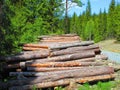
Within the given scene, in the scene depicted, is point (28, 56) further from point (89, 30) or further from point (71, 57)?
point (89, 30)

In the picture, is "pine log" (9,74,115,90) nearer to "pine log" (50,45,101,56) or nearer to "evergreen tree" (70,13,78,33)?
"pine log" (50,45,101,56)

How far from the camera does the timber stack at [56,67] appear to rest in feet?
43.8

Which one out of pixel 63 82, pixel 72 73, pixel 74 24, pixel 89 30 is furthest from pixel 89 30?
pixel 63 82

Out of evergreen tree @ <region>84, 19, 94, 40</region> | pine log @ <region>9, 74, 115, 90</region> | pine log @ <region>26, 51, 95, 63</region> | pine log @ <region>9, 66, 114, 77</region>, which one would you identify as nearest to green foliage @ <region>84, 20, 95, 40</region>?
evergreen tree @ <region>84, 19, 94, 40</region>

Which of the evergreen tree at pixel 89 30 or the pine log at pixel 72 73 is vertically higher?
the pine log at pixel 72 73

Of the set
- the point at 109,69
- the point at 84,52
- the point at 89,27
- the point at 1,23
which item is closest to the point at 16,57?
the point at 1,23

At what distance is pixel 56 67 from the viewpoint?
14.7m

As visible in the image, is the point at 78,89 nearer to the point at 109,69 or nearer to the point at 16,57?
the point at 109,69

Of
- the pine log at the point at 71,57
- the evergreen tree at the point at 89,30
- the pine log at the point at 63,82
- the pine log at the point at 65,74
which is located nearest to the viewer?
the pine log at the point at 63,82

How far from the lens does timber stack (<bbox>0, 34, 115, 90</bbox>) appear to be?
43.8ft

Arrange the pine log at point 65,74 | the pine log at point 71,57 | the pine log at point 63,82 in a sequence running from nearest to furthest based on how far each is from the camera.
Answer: the pine log at point 63,82 → the pine log at point 65,74 → the pine log at point 71,57

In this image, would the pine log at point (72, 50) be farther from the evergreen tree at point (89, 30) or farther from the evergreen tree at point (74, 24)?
the evergreen tree at point (74, 24)

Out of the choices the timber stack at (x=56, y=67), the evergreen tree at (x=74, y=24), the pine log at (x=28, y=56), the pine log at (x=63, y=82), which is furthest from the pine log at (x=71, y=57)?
the evergreen tree at (x=74, y=24)

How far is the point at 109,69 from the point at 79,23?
116716 millimetres
